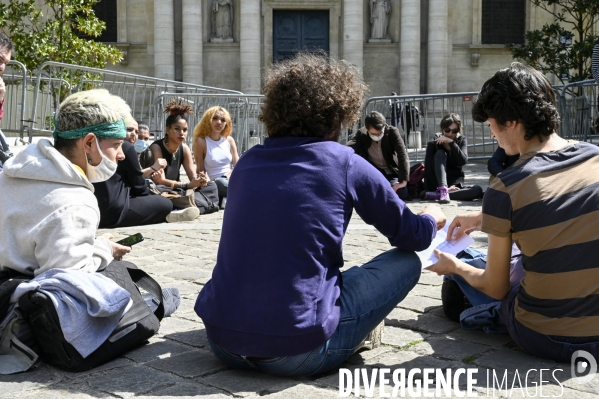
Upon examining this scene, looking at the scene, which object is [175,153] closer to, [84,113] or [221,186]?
[221,186]

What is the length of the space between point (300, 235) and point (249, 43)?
21858mm

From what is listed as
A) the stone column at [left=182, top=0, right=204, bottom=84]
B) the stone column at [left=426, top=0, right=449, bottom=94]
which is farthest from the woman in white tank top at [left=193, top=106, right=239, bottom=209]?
the stone column at [left=426, top=0, right=449, bottom=94]

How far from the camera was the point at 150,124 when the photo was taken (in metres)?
14.6

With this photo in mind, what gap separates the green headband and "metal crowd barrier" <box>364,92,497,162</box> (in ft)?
38.2

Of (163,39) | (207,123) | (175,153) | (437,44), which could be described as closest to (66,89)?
(207,123)

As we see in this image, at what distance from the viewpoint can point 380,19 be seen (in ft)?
82.8

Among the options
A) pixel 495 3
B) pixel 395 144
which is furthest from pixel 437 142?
pixel 495 3

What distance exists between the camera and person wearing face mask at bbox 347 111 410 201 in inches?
455

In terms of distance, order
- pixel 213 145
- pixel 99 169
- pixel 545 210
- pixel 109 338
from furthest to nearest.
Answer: pixel 213 145
pixel 99 169
pixel 109 338
pixel 545 210

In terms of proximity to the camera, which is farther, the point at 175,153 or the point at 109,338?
the point at 175,153

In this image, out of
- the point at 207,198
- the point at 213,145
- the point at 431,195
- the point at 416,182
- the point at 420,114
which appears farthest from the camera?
the point at 420,114

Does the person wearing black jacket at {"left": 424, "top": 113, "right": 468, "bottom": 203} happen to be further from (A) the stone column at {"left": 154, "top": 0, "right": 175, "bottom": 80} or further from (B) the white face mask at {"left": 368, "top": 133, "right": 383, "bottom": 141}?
(A) the stone column at {"left": 154, "top": 0, "right": 175, "bottom": 80}

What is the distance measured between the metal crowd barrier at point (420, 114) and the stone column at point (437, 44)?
28.0 feet

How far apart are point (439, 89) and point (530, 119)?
71.5 ft
